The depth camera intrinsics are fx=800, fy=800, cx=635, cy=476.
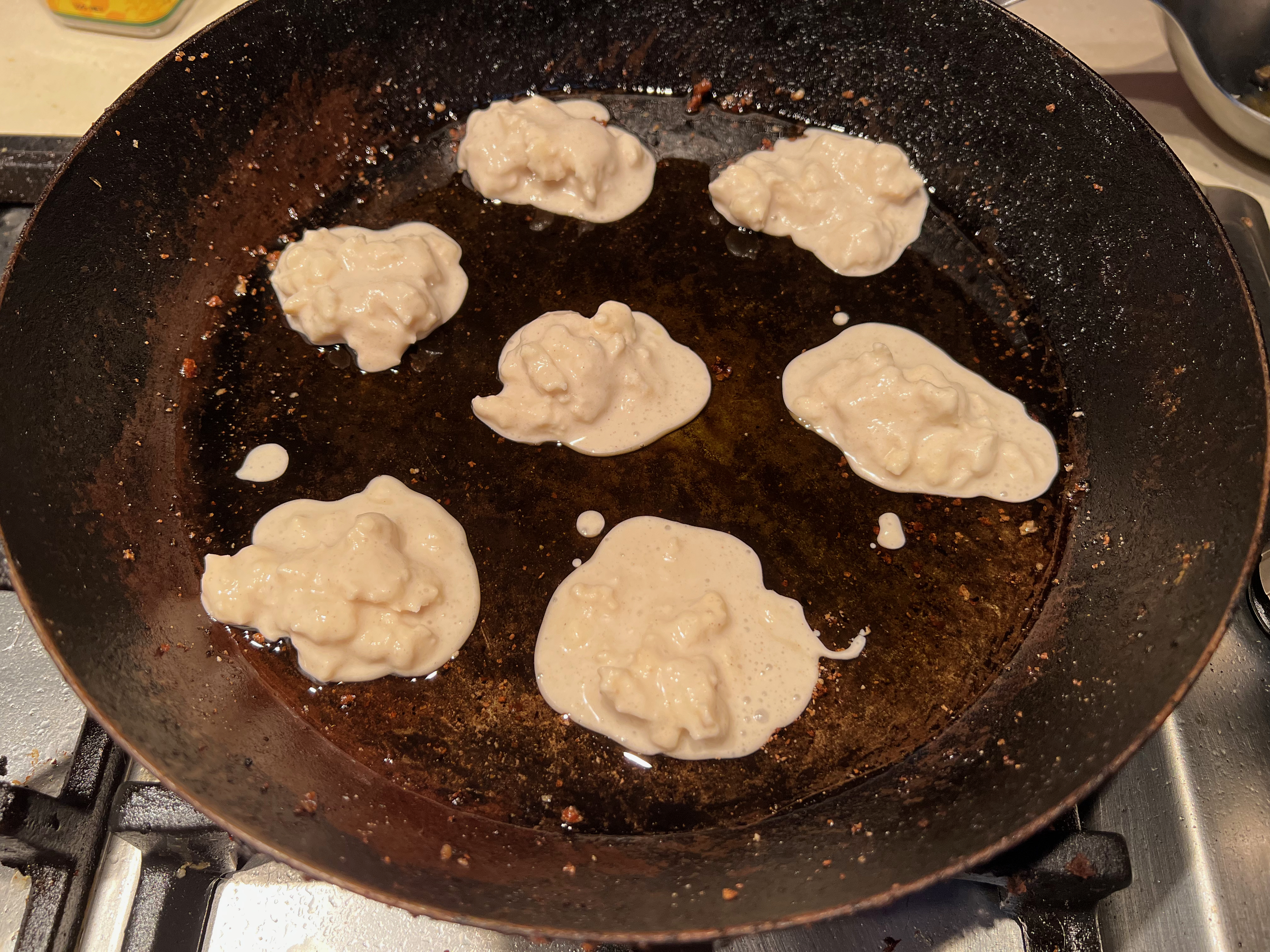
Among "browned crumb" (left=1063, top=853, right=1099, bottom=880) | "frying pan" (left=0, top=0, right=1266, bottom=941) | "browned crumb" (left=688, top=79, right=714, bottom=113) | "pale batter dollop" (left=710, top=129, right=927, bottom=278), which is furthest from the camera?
"browned crumb" (left=688, top=79, right=714, bottom=113)

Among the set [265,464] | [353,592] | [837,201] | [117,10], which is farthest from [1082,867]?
[117,10]

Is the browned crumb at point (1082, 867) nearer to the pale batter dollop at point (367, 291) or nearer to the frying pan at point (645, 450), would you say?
the frying pan at point (645, 450)

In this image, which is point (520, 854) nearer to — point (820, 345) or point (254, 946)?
point (254, 946)

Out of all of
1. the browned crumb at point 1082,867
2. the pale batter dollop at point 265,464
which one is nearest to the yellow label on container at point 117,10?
the pale batter dollop at point 265,464

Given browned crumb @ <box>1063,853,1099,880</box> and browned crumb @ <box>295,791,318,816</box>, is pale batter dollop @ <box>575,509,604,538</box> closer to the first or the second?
browned crumb @ <box>295,791,318,816</box>

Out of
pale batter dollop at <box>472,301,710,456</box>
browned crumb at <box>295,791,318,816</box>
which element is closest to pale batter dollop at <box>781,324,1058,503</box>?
pale batter dollop at <box>472,301,710,456</box>

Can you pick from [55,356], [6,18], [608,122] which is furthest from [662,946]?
[6,18]
